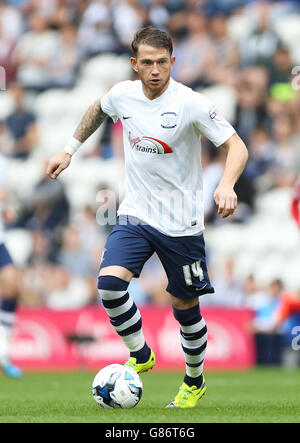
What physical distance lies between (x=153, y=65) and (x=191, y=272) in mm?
1391

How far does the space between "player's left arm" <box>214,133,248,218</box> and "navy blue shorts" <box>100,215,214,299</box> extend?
0.64 m

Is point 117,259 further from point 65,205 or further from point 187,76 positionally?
point 187,76

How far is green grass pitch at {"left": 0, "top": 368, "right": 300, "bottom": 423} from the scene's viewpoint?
5.81m

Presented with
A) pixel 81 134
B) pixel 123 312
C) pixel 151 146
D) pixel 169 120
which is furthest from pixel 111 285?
pixel 81 134

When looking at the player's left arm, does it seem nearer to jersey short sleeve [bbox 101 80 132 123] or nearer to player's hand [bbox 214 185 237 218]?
player's hand [bbox 214 185 237 218]

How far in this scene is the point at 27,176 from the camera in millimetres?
17109

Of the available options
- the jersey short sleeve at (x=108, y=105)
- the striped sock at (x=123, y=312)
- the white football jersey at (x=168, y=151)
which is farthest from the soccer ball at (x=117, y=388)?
the jersey short sleeve at (x=108, y=105)

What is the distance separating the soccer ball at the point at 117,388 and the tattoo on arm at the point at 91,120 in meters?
1.70

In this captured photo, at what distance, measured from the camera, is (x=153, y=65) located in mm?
6449

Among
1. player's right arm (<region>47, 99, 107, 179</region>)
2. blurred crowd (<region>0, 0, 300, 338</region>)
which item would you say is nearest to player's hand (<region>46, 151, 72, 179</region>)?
player's right arm (<region>47, 99, 107, 179</region>)

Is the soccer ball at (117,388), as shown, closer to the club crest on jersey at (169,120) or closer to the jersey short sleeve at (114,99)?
the club crest on jersey at (169,120)

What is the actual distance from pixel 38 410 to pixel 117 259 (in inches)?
A: 44.5
